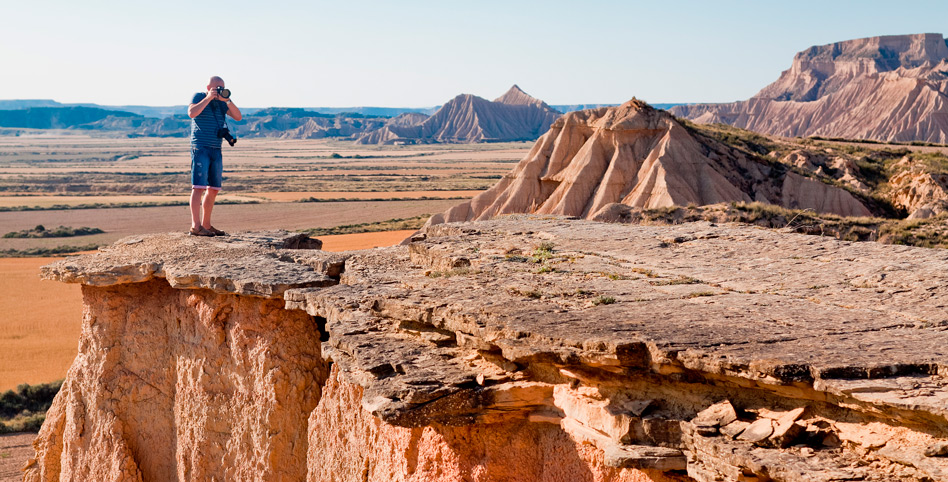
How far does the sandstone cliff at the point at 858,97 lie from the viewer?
89.8m

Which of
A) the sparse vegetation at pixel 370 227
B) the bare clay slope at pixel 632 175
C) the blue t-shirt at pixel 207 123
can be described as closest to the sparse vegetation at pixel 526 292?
the blue t-shirt at pixel 207 123

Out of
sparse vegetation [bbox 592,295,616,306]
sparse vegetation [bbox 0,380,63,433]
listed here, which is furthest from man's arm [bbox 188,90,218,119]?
sparse vegetation [bbox 0,380,63,433]

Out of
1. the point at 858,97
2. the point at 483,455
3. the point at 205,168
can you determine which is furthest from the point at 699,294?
the point at 858,97

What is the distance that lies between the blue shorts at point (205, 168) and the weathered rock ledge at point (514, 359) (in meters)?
0.75

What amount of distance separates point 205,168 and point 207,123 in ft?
1.88

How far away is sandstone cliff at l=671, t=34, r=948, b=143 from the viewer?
295ft

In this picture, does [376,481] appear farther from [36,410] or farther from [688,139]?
[688,139]

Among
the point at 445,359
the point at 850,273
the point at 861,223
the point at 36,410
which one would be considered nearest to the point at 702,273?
the point at 850,273

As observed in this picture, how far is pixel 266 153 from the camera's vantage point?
563 ft

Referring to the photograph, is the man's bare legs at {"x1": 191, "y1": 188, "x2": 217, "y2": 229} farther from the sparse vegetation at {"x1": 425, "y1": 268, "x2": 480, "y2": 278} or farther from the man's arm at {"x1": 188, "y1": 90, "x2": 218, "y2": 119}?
the sparse vegetation at {"x1": 425, "y1": 268, "x2": 480, "y2": 278}

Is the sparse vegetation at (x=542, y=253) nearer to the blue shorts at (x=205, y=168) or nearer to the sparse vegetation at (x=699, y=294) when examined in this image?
the sparse vegetation at (x=699, y=294)

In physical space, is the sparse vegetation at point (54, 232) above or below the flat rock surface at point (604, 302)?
below

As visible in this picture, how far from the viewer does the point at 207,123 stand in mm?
10562

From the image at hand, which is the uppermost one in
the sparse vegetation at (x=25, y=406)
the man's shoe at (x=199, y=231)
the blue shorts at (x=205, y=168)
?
the blue shorts at (x=205, y=168)
